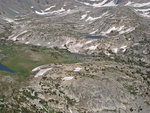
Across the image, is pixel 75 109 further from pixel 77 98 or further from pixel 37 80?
pixel 37 80

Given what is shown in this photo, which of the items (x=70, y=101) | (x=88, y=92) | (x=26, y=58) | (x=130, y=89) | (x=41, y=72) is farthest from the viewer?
(x=26, y=58)

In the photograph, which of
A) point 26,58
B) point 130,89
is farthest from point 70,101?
point 26,58

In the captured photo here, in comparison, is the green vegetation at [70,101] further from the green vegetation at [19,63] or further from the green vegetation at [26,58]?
the green vegetation at [26,58]

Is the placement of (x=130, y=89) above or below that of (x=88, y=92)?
below

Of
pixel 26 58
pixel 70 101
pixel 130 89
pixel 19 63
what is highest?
pixel 26 58

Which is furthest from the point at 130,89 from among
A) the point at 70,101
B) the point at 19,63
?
the point at 19,63

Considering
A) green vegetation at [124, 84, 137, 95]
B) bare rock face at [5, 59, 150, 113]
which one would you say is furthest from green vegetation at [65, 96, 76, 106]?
green vegetation at [124, 84, 137, 95]

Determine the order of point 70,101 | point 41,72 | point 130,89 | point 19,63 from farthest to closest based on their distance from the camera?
point 19,63 → point 41,72 → point 130,89 → point 70,101

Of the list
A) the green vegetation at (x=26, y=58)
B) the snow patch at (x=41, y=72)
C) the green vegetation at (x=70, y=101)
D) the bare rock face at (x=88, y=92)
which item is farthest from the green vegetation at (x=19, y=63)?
the green vegetation at (x=70, y=101)

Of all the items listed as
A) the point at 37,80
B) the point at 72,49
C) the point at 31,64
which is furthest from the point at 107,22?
the point at 37,80

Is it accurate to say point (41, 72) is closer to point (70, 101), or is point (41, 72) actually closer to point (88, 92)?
point (70, 101)

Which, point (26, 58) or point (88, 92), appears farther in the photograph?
point (26, 58)
